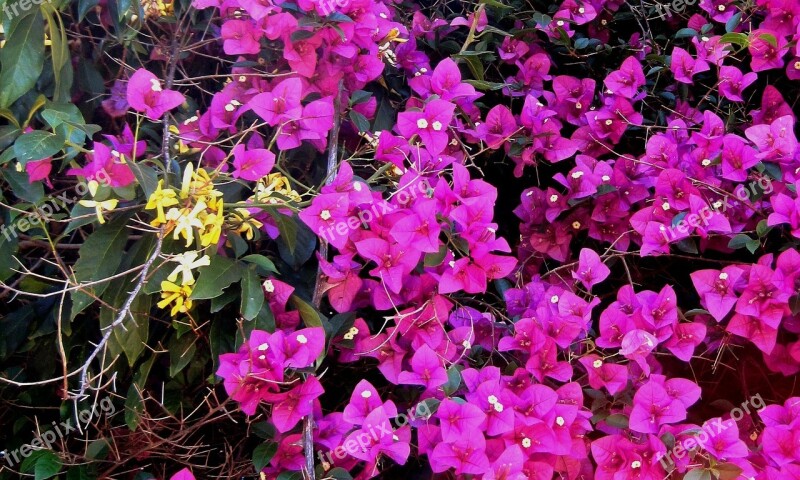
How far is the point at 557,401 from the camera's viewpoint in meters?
1.11

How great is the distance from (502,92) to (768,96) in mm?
552

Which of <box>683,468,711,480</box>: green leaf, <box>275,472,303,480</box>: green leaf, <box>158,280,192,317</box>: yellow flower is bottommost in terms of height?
<box>275,472,303,480</box>: green leaf

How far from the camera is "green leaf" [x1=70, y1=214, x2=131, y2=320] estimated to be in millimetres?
1021

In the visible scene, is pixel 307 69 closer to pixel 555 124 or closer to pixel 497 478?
pixel 555 124

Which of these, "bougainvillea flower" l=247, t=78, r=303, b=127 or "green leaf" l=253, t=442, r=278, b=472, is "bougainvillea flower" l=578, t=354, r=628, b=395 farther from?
"bougainvillea flower" l=247, t=78, r=303, b=127

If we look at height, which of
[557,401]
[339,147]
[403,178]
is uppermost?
[403,178]

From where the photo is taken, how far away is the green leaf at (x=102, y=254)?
1021 mm

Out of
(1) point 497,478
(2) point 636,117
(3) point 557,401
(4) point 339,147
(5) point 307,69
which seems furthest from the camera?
(2) point 636,117

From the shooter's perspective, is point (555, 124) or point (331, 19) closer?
point (331, 19)

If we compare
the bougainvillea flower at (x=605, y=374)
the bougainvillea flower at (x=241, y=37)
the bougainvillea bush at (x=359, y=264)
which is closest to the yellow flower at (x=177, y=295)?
the bougainvillea bush at (x=359, y=264)

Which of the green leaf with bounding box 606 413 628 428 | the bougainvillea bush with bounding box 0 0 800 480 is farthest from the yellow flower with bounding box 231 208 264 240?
the green leaf with bounding box 606 413 628 428

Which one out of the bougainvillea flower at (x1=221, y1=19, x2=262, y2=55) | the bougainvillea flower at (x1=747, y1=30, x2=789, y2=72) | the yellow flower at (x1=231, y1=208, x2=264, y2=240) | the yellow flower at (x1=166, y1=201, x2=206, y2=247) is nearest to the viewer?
the yellow flower at (x1=166, y1=201, x2=206, y2=247)

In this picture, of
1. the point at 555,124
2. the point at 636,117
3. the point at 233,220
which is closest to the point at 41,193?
the point at 233,220

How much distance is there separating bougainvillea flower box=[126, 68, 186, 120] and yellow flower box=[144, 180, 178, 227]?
0.63 feet
